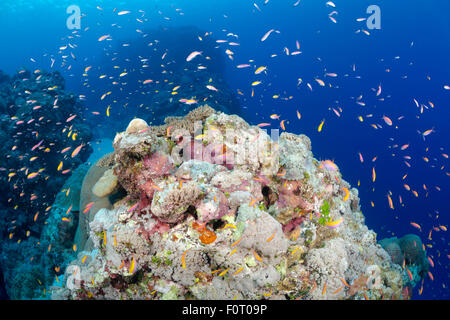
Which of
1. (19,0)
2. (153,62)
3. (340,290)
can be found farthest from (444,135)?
(19,0)

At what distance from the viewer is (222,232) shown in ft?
10.7

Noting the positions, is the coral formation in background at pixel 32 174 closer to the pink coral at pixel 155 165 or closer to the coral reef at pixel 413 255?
the pink coral at pixel 155 165

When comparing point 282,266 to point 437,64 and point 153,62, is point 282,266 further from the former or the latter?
point 437,64

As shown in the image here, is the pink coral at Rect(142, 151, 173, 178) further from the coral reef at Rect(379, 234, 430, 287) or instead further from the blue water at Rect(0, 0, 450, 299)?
the blue water at Rect(0, 0, 450, 299)

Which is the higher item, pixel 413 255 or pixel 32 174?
pixel 32 174

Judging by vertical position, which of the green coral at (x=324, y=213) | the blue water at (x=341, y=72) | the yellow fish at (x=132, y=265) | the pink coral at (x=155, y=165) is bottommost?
the blue water at (x=341, y=72)

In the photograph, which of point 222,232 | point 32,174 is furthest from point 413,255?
point 32,174

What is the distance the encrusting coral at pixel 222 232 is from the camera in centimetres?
323

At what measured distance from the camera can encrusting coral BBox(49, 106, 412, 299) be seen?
127 inches

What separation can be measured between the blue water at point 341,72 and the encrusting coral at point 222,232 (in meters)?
21.3

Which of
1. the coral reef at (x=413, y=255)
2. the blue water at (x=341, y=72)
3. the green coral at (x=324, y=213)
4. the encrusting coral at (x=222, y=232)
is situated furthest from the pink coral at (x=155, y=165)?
the blue water at (x=341, y=72)

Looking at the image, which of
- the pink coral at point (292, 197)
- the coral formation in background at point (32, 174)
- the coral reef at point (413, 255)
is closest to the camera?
the pink coral at point (292, 197)

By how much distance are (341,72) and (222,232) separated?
93.3 metres

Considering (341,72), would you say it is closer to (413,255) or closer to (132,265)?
(413,255)
